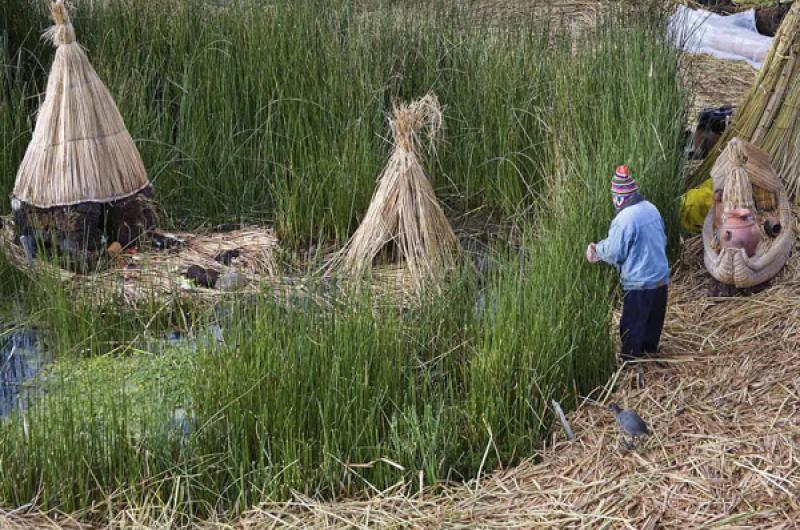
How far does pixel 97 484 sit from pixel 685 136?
12.5ft

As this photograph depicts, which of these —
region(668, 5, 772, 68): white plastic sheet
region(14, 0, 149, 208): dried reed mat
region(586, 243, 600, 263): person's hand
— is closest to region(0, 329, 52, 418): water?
region(14, 0, 149, 208): dried reed mat

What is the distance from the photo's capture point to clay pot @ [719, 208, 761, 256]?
16.4 ft

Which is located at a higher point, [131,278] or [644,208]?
[644,208]

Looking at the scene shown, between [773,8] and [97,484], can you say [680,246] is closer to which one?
[97,484]

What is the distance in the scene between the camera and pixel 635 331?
4566 millimetres

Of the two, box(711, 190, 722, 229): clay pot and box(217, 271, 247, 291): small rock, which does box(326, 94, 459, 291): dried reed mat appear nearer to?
box(217, 271, 247, 291): small rock

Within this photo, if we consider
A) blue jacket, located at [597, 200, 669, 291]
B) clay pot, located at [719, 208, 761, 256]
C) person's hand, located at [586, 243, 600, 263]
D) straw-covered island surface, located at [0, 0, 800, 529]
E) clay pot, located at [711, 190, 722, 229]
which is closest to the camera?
straw-covered island surface, located at [0, 0, 800, 529]

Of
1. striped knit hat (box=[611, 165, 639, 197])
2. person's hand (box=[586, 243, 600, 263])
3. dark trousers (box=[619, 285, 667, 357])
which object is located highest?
striped knit hat (box=[611, 165, 639, 197])

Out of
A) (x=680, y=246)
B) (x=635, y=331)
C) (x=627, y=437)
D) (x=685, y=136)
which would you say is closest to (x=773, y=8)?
(x=685, y=136)

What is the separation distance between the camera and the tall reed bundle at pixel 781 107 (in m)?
5.68

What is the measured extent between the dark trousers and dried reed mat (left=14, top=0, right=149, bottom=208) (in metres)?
2.55

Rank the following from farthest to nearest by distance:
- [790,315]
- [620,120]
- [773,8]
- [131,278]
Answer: [773,8]
[620,120]
[131,278]
[790,315]

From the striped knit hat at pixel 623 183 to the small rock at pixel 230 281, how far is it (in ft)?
6.11

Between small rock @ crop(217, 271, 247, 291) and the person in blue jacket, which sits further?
small rock @ crop(217, 271, 247, 291)
